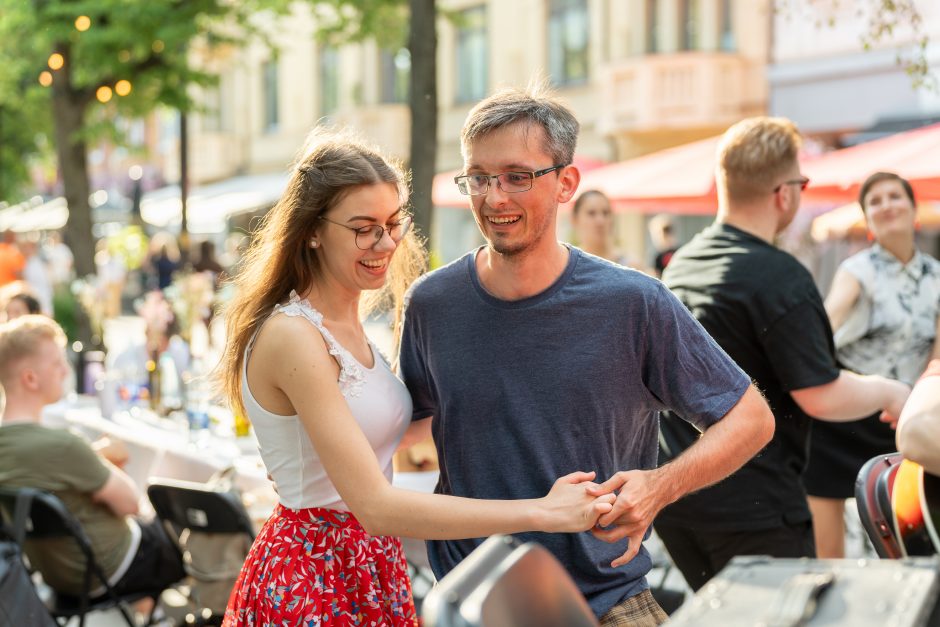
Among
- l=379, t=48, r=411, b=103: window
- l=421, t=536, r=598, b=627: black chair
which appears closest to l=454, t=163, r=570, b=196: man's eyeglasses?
l=421, t=536, r=598, b=627: black chair

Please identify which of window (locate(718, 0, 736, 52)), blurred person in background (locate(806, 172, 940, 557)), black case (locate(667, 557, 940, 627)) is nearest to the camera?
black case (locate(667, 557, 940, 627))

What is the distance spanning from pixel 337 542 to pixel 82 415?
5.21 meters

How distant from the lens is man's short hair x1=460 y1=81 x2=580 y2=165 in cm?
256

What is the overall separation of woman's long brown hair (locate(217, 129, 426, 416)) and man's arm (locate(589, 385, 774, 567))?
2.83 feet

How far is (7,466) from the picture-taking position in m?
4.81

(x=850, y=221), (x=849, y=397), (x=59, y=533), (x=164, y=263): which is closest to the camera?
(x=849, y=397)

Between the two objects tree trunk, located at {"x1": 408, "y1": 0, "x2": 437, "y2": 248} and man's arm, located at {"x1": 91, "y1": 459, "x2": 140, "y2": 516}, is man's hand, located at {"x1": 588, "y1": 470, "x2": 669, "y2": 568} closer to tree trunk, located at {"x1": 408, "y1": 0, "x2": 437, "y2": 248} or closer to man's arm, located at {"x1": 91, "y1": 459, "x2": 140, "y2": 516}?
man's arm, located at {"x1": 91, "y1": 459, "x2": 140, "y2": 516}

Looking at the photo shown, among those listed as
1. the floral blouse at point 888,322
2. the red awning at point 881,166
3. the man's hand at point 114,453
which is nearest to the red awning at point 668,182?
the red awning at point 881,166

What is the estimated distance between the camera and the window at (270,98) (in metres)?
32.7

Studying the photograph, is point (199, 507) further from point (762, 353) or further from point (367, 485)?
point (367, 485)

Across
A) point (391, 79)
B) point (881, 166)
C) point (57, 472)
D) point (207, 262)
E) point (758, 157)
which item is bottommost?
point (207, 262)

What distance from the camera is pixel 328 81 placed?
99.0ft

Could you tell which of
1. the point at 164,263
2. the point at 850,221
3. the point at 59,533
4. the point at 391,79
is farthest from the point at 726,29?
the point at 59,533

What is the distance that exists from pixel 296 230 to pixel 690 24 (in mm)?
18571
